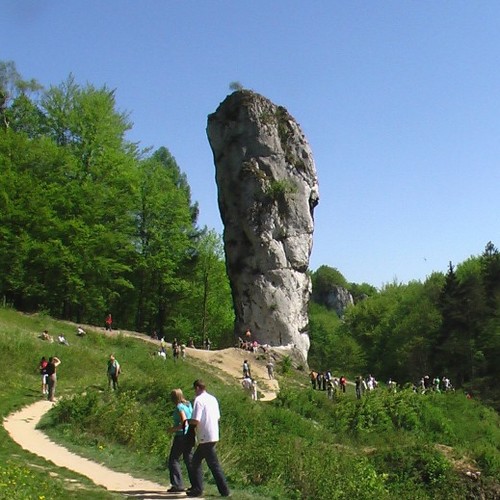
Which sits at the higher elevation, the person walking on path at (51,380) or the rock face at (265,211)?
the rock face at (265,211)

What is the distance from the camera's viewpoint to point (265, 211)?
156 ft

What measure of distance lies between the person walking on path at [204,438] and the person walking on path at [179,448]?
7.9 inches

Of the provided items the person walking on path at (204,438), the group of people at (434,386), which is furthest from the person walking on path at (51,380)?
the group of people at (434,386)

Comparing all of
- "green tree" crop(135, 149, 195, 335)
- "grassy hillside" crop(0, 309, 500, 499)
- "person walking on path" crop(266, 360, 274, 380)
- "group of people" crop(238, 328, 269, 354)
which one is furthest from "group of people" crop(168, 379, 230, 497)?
"green tree" crop(135, 149, 195, 335)

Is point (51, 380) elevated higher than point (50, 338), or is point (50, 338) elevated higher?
point (50, 338)

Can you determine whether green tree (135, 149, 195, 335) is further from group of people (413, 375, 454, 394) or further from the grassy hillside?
group of people (413, 375, 454, 394)

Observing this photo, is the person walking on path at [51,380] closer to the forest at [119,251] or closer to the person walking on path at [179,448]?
A: the person walking on path at [179,448]

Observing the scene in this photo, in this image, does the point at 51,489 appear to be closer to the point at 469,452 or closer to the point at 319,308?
the point at 469,452

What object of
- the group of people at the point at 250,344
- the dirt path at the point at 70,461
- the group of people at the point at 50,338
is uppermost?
the group of people at the point at 250,344

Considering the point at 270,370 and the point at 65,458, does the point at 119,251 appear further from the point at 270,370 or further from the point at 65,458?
the point at 65,458

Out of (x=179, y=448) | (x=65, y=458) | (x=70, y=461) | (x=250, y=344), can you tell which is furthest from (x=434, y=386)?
(x=179, y=448)

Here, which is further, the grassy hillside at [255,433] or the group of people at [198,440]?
the grassy hillside at [255,433]

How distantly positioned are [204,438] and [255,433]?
6.81 metres

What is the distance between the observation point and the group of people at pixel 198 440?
888cm
